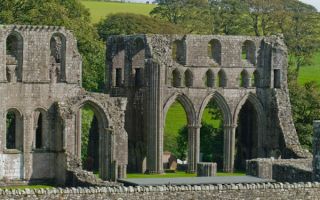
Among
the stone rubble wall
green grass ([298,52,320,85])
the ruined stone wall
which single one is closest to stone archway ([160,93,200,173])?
the ruined stone wall

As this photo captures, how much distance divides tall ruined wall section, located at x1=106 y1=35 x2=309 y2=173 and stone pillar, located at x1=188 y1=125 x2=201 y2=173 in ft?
0.20

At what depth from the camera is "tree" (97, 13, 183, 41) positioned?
113 m

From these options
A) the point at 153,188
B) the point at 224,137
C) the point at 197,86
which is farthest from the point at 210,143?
the point at 153,188

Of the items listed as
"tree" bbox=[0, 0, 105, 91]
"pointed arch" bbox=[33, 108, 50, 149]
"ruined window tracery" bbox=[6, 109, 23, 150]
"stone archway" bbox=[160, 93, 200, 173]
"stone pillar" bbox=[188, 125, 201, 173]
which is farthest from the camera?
"tree" bbox=[0, 0, 105, 91]

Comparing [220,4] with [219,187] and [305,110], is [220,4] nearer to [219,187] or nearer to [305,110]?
[305,110]

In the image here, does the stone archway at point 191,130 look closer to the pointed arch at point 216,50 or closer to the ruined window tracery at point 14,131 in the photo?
the pointed arch at point 216,50

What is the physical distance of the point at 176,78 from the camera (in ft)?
251

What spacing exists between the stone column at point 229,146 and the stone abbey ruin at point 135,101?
63mm

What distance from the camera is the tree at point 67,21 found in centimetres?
8638

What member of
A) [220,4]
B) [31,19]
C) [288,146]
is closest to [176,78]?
[288,146]

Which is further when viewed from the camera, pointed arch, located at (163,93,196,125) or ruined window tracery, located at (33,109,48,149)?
pointed arch, located at (163,93,196,125)

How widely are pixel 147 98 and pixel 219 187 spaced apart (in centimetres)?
2274

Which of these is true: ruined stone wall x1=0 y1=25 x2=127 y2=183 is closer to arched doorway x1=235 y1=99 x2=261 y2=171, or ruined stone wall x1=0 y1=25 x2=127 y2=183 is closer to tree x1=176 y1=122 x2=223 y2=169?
arched doorway x1=235 y1=99 x2=261 y2=171

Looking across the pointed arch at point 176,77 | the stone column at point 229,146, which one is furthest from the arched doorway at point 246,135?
the pointed arch at point 176,77
